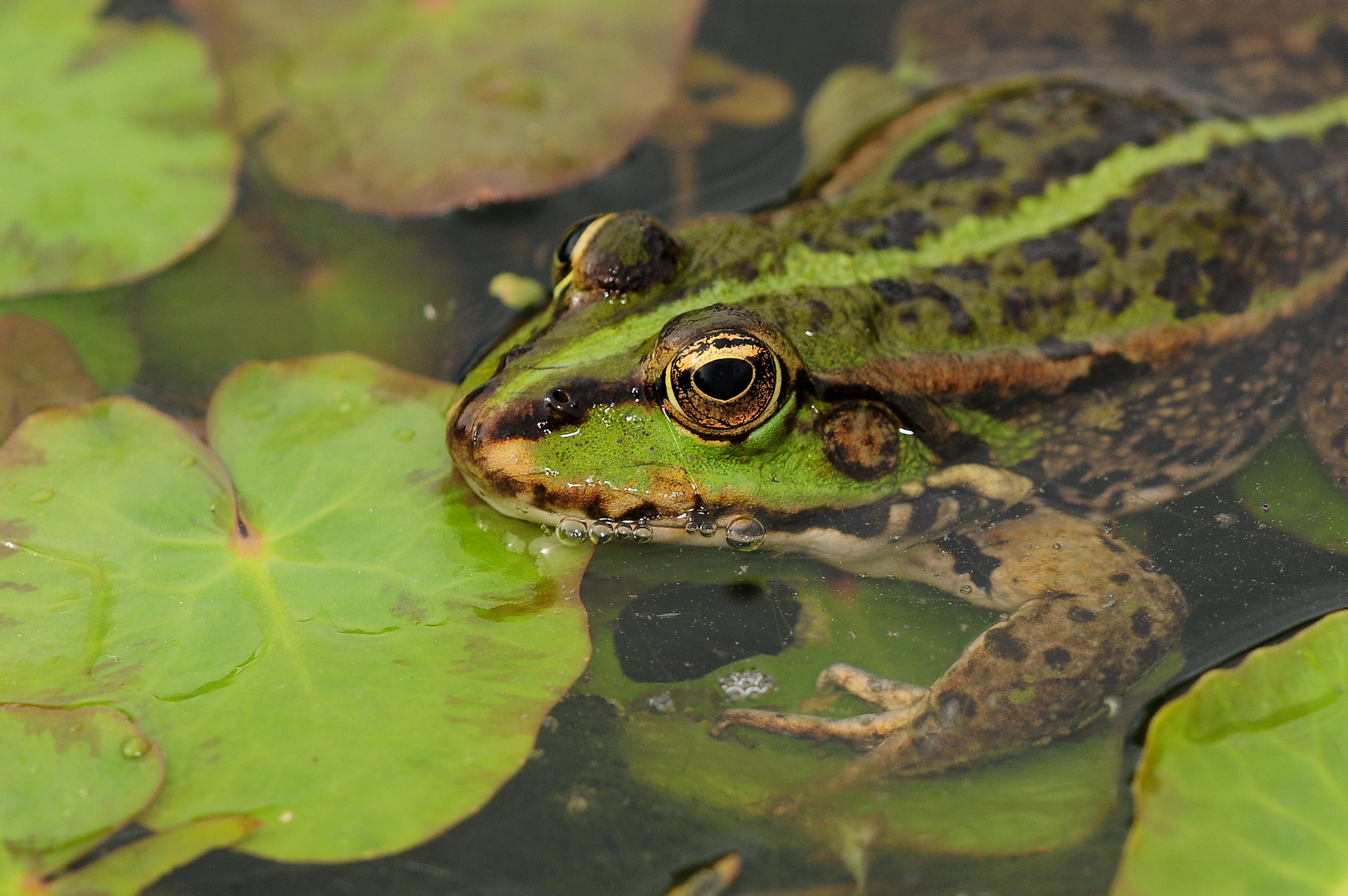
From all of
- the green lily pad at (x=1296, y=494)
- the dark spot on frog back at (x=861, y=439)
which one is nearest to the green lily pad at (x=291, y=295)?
the dark spot on frog back at (x=861, y=439)

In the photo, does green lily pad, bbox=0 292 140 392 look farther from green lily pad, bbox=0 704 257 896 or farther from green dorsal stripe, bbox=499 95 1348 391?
green dorsal stripe, bbox=499 95 1348 391

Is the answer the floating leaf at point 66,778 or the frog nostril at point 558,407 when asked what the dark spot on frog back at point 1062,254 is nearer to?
the frog nostril at point 558,407

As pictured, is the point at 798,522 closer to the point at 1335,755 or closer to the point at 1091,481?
the point at 1091,481

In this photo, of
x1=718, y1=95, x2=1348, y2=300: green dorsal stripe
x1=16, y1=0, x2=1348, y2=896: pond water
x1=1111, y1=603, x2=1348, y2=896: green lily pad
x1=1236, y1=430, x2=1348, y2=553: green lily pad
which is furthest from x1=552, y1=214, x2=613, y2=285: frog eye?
x1=1236, y1=430, x2=1348, y2=553: green lily pad

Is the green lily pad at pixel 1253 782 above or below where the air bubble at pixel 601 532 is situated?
above

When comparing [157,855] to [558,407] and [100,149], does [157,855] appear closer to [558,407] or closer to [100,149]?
[558,407]

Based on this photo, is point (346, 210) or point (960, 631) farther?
point (346, 210)

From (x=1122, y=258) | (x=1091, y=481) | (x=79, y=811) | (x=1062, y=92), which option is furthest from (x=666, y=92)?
(x=79, y=811)
